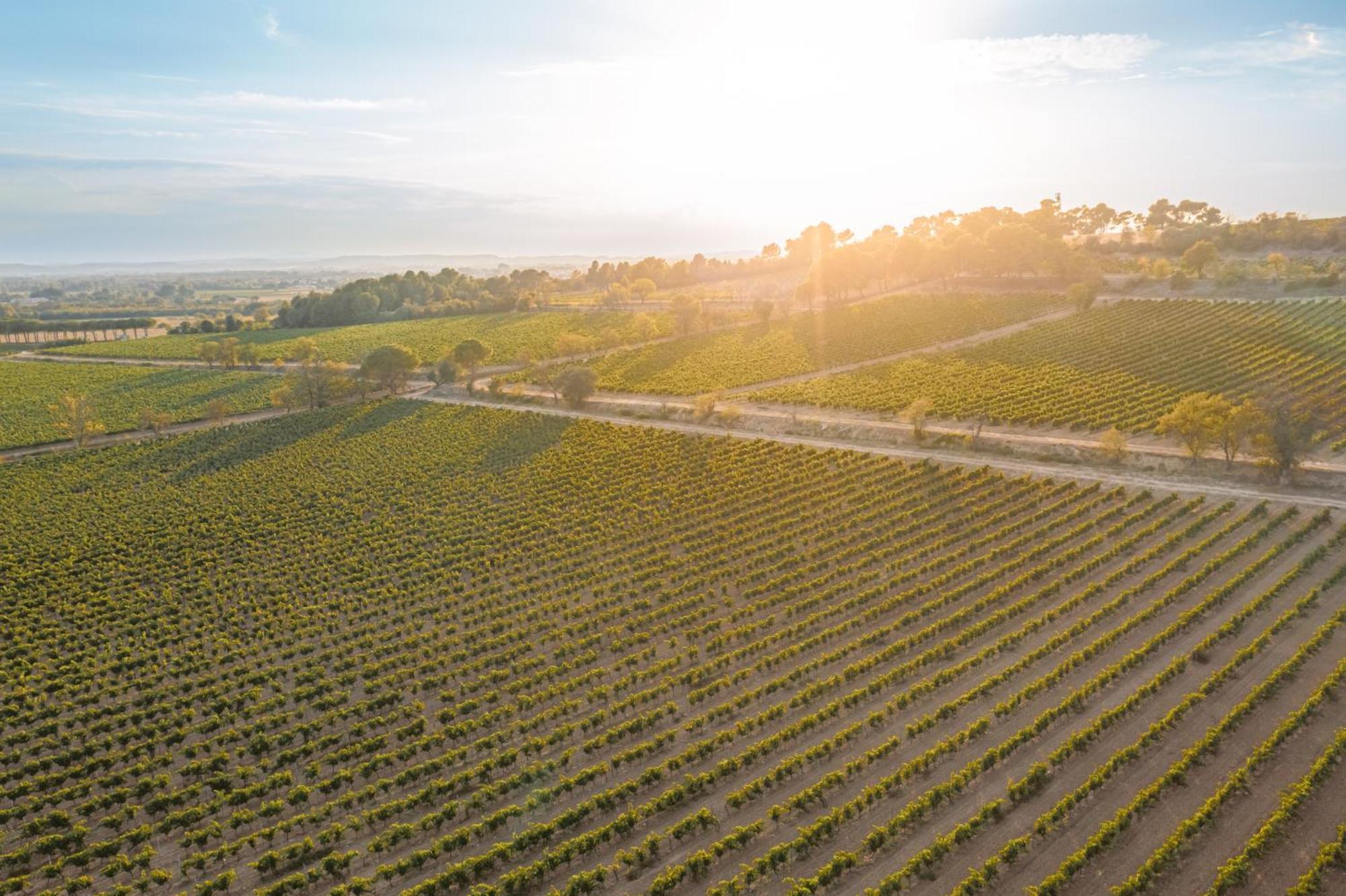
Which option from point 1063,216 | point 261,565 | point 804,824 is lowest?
point 804,824

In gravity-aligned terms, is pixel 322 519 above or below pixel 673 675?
above

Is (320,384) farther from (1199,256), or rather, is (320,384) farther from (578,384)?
(1199,256)

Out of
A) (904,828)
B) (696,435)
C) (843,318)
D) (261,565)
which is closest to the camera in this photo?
(904,828)

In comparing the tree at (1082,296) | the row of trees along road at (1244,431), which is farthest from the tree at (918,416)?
the tree at (1082,296)

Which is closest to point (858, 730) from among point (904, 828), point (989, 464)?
point (904, 828)

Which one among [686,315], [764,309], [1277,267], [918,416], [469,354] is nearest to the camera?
[918,416]

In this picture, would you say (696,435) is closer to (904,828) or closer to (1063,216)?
(904,828)

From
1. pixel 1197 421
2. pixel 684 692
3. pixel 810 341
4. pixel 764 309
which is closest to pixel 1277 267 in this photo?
pixel 810 341
